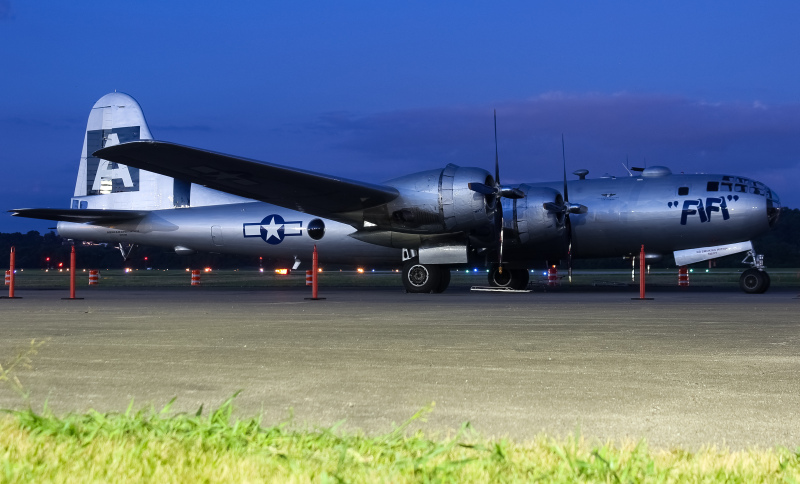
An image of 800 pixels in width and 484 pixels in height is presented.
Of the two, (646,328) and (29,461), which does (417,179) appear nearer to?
(646,328)

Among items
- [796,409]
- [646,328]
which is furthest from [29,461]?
[646,328]

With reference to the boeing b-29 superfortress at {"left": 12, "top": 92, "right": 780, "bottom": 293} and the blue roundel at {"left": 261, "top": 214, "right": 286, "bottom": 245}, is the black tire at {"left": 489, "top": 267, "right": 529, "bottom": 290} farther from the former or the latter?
the blue roundel at {"left": 261, "top": 214, "right": 286, "bottom": 245}

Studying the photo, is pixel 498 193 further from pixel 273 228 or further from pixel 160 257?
pixel 160 257

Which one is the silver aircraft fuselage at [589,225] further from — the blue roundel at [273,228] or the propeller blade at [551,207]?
the propeller blade at [551,207]

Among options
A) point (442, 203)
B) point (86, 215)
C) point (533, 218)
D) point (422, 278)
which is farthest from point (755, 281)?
point (86, 215)

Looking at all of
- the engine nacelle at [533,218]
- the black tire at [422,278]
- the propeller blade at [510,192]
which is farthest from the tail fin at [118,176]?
the propeller blade at [510,192]

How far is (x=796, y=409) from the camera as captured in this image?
4.23 meters

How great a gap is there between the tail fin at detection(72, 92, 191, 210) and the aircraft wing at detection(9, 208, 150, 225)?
→ 779mm

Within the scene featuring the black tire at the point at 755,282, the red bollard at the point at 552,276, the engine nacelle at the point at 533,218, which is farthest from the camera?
the red bollard at the point at 552,276

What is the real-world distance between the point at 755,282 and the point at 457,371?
53.5ft

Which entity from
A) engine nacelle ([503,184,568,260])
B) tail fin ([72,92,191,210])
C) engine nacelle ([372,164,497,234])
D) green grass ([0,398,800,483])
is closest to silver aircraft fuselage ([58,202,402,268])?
tail fin ([72,92,191,210])

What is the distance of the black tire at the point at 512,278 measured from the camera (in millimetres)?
23984

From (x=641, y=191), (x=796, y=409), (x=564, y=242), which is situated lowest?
(x=796, y=409)

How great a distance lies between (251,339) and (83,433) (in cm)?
501
